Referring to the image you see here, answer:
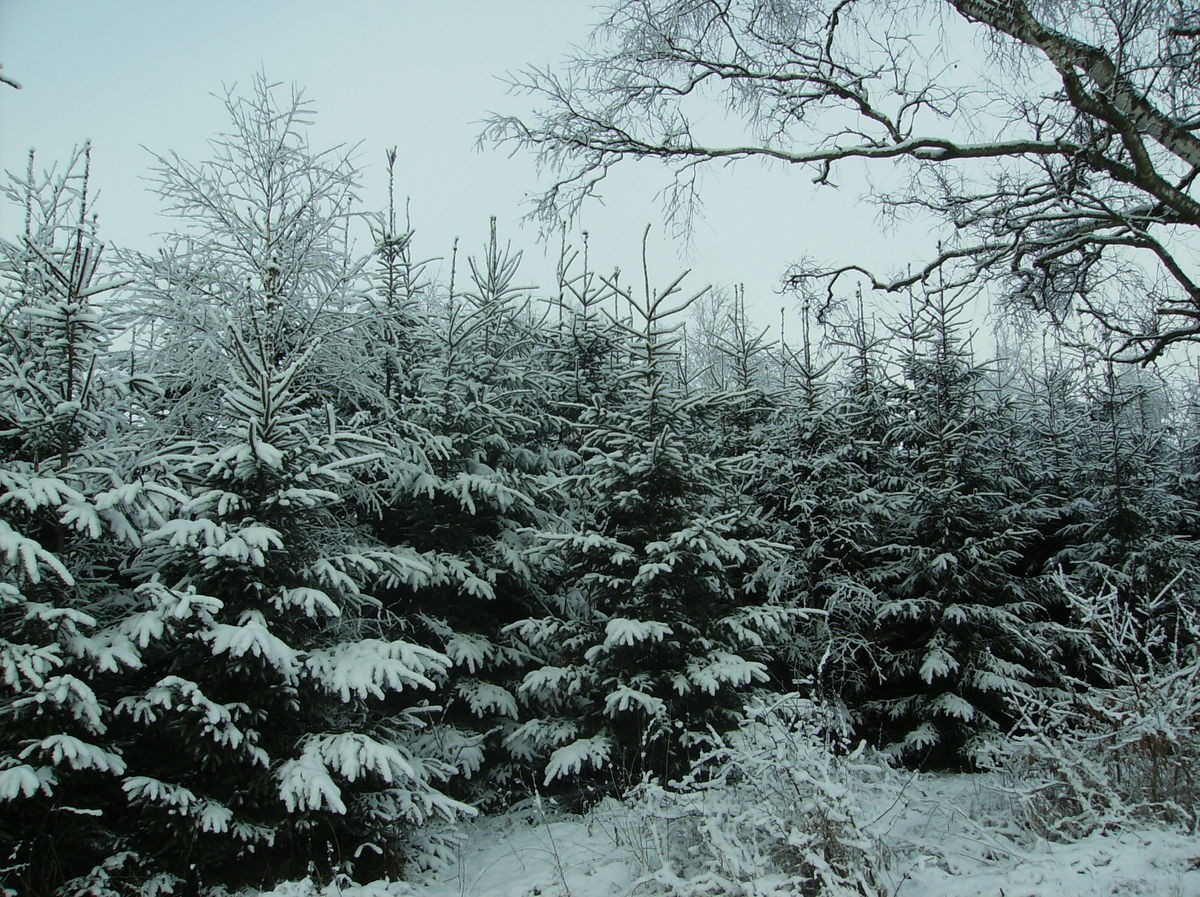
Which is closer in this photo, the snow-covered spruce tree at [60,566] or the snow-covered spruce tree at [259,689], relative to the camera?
the snow-covered spruce tree at [60,566]

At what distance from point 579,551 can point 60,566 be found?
4458 mm

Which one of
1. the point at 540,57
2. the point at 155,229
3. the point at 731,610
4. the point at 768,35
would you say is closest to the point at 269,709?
the point at 731,610

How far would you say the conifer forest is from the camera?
4730 mm

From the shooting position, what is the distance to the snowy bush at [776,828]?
4.02m

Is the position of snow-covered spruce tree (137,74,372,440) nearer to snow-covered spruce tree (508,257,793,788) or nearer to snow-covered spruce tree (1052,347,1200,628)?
snow-covered spruce tree (508,257,793,788)

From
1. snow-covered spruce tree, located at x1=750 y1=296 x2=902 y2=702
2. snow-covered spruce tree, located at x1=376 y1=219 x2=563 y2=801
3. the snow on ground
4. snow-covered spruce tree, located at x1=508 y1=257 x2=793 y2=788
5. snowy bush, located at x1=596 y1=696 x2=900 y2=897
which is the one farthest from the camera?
snow-covered spruce tree, located at x1=750 y1=296 x2=902 y2=702

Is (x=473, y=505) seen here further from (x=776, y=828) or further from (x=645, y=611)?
(x=776, y=828)

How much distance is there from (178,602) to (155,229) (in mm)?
5051

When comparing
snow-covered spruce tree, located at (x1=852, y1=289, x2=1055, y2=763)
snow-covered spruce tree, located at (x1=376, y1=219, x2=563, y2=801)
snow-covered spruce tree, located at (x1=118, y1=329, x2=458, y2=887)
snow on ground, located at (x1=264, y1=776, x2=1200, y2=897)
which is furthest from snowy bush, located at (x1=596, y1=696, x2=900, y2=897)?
snow-covered spruce tree, located at (x1=852, y1=289, x2=1055, y2=763)

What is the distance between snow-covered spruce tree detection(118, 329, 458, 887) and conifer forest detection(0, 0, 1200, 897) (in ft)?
0.12

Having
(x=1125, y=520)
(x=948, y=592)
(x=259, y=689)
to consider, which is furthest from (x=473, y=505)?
(x=1125, y=520)

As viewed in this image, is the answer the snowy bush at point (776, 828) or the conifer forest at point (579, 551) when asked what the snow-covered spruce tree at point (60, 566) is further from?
the snowy bush at point (776, 828)

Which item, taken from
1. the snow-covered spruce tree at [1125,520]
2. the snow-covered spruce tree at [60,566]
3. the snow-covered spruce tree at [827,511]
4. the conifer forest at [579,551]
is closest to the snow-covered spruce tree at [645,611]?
the conifer forest at [579,551]

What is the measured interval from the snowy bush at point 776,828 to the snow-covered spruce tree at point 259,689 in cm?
177
